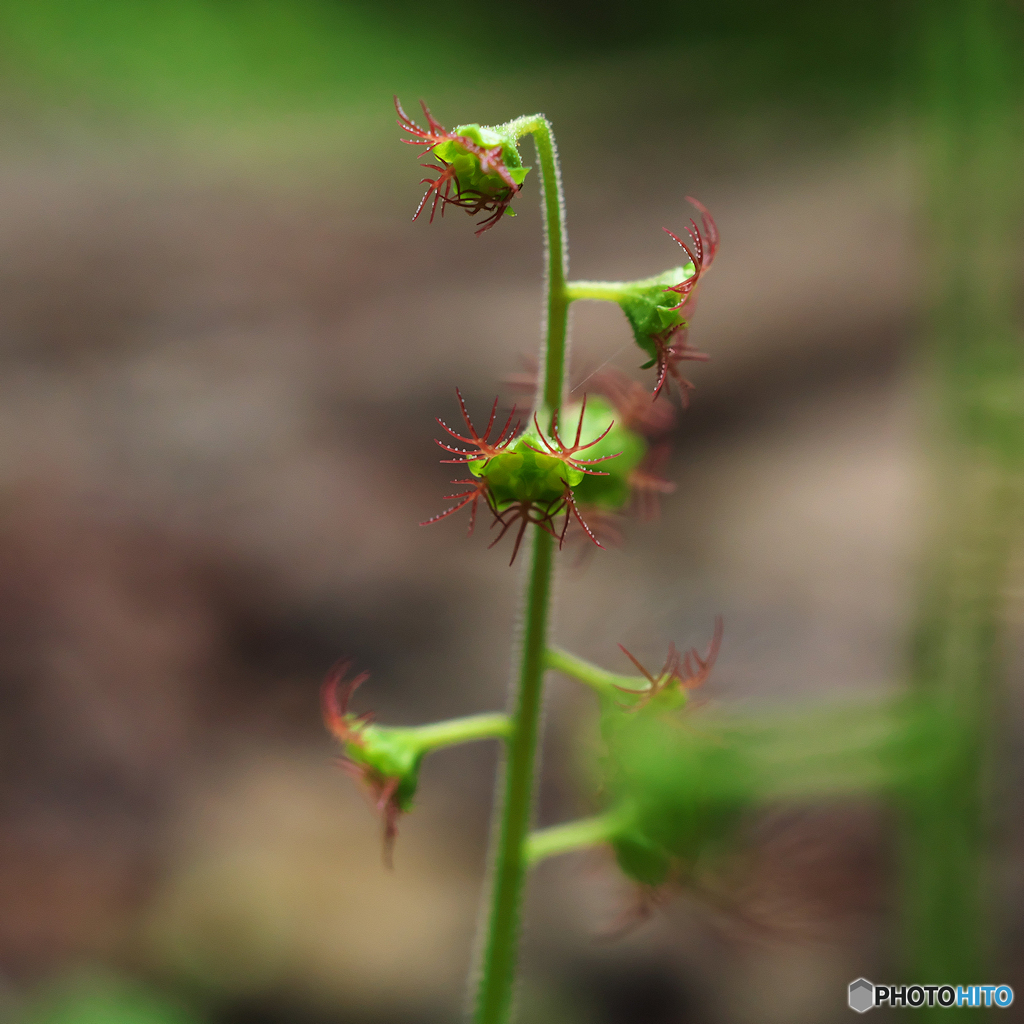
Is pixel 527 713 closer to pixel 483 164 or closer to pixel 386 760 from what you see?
pixel 386 760

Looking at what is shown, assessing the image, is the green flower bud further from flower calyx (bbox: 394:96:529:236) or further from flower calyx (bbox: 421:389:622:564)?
flower calyx (bbox: 394:96:529:236)

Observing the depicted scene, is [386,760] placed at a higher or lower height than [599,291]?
lower

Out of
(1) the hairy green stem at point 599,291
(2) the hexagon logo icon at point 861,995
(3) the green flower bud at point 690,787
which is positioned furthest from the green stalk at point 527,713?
(2) the hexagon logo icon at point 861,995

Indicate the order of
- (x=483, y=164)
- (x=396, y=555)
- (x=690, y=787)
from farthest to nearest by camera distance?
(x=396, y=555) → (x=483, y=164) → (x=690, y=787)

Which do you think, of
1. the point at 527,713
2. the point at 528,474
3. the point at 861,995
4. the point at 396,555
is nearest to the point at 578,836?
the point at 527,713

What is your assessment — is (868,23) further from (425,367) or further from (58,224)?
(58,224)
